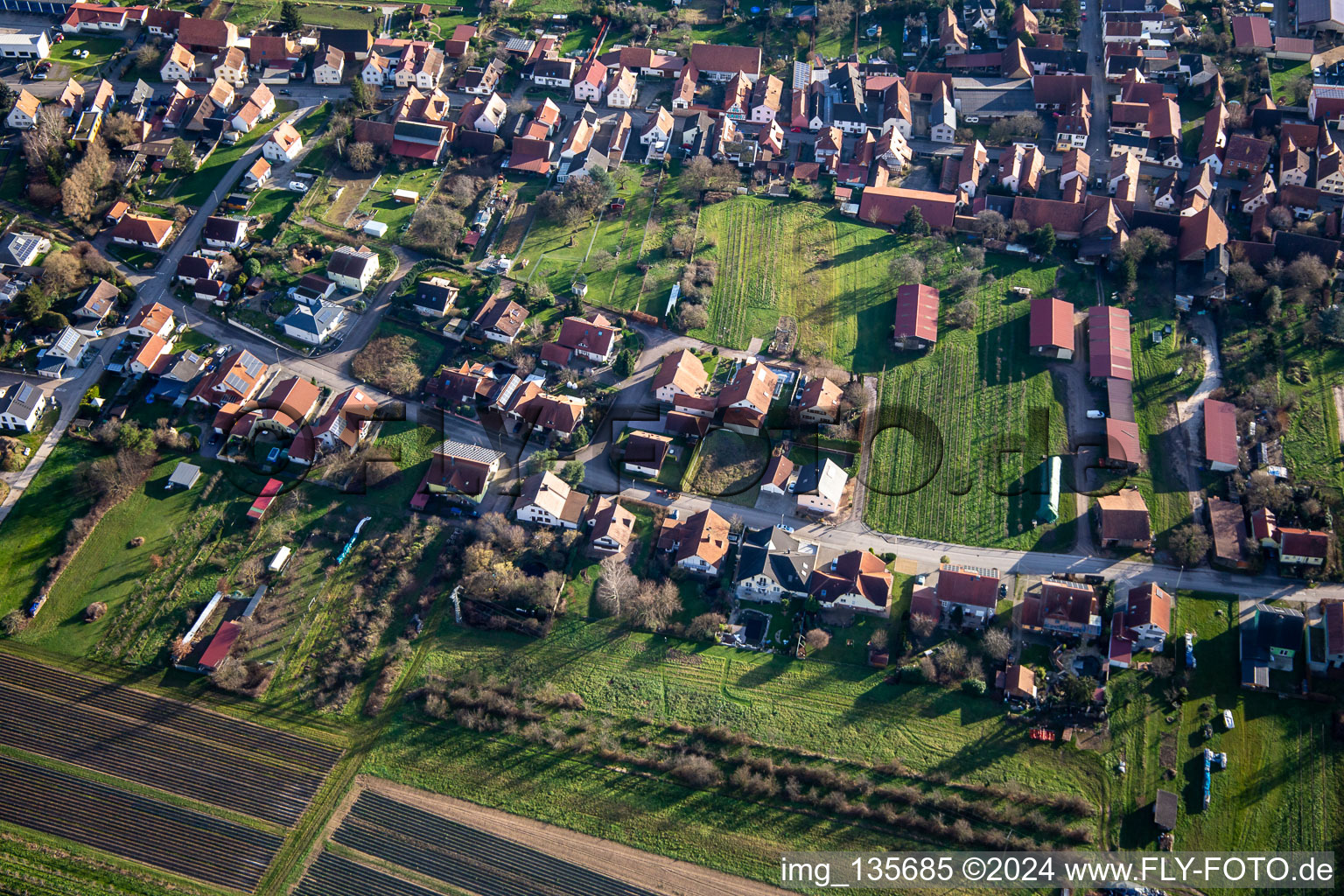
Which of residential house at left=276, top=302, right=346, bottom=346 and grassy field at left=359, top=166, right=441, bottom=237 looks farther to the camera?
grassy field at left=359, top=166, right=441, bottom=237

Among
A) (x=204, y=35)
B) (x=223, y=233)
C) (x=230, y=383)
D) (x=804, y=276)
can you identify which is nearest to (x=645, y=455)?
(x=804, y=276)

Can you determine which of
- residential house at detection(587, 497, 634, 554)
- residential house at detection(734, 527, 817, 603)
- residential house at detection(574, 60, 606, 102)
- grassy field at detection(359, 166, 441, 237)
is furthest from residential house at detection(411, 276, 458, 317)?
residential house at detection(734, 527, 817, 603)

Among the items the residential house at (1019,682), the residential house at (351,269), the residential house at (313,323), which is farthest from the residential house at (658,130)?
the residential house at (1019,682)

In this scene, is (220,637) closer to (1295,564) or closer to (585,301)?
(585,301)

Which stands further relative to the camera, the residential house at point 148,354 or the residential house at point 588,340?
the residential house at point 588,340

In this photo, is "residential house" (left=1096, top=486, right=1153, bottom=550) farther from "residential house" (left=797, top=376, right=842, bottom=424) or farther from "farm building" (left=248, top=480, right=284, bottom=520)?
"farm building" (left=248, top=480, right=284, bottom=520)

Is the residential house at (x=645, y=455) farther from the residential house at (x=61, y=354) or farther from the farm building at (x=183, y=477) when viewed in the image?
the residential house at (x=61, y=354)
